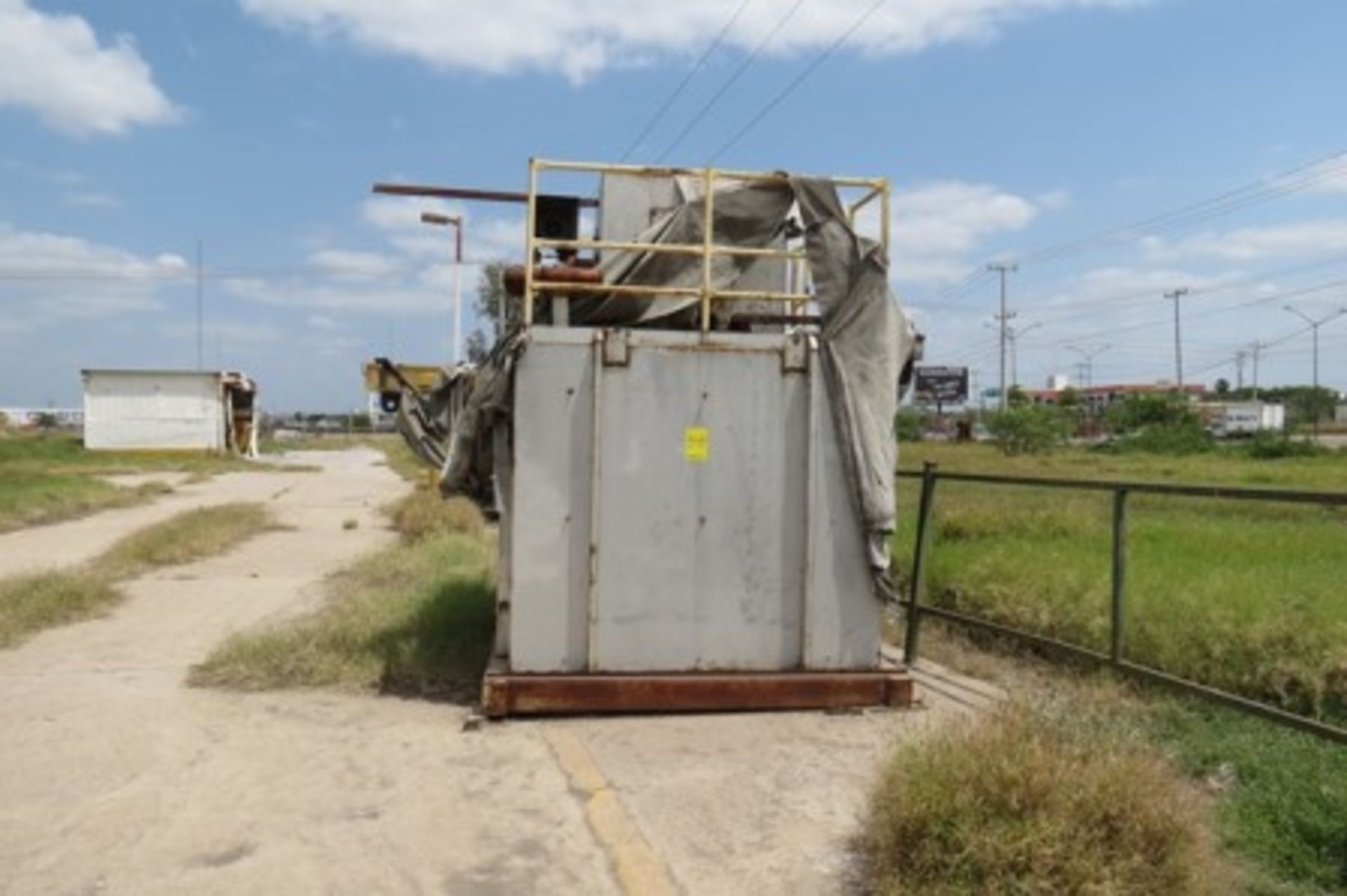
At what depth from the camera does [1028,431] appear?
216 feet

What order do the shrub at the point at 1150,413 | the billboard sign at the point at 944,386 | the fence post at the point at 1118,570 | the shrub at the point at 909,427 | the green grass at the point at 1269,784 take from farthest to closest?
the billboard sign at the point at 944,386, the shrub at the point at 909,427, the shrub at the point at 1150,413, the fence post at the point at 1118,570, the green grass at the point at 1269,784

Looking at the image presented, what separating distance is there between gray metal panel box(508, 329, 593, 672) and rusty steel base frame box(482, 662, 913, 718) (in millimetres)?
174

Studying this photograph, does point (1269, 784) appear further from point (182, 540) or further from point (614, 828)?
point (182, 540)

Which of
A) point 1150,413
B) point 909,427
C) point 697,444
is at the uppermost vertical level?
point 1150,413

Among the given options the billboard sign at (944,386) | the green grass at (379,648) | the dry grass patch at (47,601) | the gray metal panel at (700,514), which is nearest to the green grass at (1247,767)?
the gray metal panel at (700,514)

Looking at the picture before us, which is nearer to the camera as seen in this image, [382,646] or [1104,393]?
[382,646]

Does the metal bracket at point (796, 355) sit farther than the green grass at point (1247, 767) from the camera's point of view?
Yes

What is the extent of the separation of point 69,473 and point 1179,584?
1412 inches

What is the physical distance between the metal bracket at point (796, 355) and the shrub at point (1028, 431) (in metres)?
60.3

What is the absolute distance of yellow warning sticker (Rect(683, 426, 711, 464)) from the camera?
24.9ft

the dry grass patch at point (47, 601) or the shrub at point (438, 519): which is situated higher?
the shrub at point (438, 519)

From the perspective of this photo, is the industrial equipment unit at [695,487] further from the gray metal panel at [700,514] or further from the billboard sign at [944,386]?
the billboard sign at [944,386]

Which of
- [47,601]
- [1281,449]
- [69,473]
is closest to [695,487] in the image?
[47,601]

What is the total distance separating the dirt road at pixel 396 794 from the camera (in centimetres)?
486
